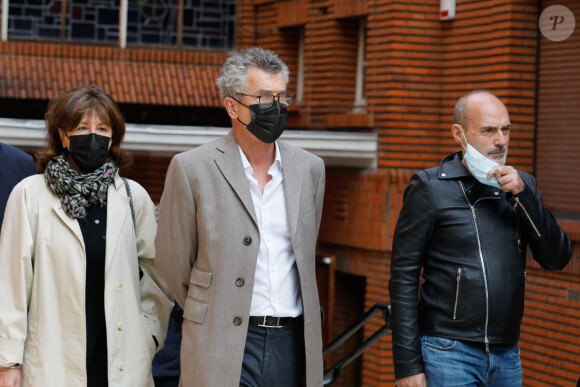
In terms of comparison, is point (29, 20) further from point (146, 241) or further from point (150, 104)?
point (146, 241)

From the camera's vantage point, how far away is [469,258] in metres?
4.32

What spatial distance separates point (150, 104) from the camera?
1263cm

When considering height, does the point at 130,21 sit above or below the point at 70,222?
above

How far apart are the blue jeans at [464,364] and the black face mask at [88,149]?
5.59 feet

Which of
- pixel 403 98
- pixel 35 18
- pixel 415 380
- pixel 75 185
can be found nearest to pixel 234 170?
pixel 75 185

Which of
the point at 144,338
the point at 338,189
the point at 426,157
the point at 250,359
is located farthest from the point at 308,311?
the point at 338,189

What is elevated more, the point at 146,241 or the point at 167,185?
the point at 167,185

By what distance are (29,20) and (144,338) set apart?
28.4 ft

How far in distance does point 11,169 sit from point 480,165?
8.17 ft

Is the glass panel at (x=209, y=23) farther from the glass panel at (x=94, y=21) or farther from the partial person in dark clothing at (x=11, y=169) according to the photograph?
the partial person in dark clothing at (x=11, y=169)

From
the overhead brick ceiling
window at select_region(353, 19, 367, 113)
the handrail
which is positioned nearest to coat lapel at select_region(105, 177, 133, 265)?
the handrail

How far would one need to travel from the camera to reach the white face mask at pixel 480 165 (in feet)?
14.0

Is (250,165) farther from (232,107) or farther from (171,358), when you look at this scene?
(171,358)

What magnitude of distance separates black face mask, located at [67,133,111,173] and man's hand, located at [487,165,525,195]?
5.81 feet
